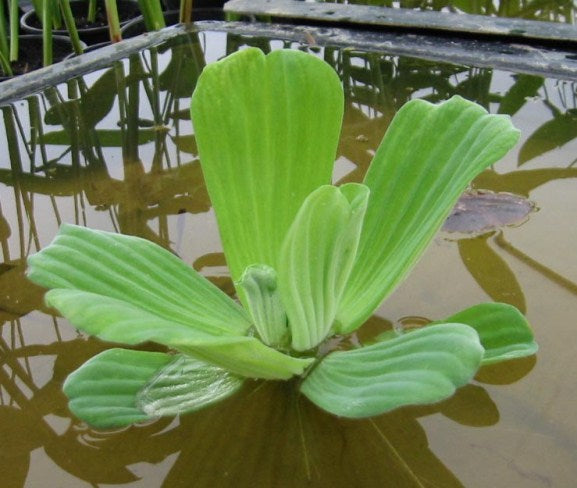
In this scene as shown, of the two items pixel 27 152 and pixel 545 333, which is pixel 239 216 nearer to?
pixel 545 333

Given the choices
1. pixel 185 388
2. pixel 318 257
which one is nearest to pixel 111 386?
pixel 185 388

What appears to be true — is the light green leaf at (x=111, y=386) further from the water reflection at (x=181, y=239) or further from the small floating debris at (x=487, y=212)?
the small floating debris at (x=487, y=212)

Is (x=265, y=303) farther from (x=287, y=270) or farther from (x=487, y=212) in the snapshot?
(x=487, y=212)

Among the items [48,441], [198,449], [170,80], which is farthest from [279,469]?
[170,80]

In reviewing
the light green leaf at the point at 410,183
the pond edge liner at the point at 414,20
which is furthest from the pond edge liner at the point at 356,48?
the light green leaf at the point at 410,183

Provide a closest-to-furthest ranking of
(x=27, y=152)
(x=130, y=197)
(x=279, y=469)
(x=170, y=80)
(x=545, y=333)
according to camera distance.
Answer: (x=279, y=469) → (x=545, y=333) → (x=130, y=197) → (x=27, y=152) → (x=170, y=80)

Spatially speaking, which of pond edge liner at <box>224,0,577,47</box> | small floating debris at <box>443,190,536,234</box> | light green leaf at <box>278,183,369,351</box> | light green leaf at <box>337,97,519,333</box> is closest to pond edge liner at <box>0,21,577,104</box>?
pond edge liner at <box>224,0,577,47</box>

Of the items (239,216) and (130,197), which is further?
(130,197)

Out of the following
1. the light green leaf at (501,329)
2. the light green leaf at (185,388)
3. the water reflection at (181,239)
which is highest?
the light green leaf at (501,329)
